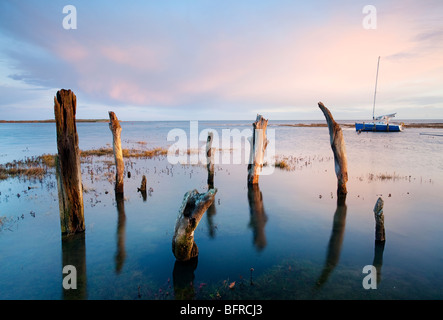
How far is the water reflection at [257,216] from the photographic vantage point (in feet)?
28.3

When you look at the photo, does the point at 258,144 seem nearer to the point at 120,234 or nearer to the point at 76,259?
the point at 120,234

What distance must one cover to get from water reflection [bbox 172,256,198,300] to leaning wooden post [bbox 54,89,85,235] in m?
4.16

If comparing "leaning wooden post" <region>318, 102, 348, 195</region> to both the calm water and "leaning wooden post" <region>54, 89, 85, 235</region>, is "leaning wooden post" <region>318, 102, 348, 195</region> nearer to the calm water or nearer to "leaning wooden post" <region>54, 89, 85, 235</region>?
the calm water

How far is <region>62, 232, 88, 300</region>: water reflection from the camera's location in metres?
5.80

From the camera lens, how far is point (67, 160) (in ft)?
26.0

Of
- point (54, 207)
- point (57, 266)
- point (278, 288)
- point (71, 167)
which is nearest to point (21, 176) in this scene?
point (54, 207)

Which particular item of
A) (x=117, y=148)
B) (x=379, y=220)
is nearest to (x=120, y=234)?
(x=117, y=148)

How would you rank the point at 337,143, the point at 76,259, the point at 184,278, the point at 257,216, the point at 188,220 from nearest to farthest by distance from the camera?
1. the point at 184,278
2. the point at 188,220
3. the point at 76,259
4. the point at 257,216
5. the point at 337,143

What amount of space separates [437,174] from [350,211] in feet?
38.5

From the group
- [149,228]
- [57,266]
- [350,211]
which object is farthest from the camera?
[350,211]

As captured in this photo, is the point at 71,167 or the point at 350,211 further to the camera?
A: the point at 350,211

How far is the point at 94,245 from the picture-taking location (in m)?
8.13

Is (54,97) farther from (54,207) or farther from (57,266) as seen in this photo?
(54,207)

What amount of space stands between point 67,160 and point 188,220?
14.8 feet
